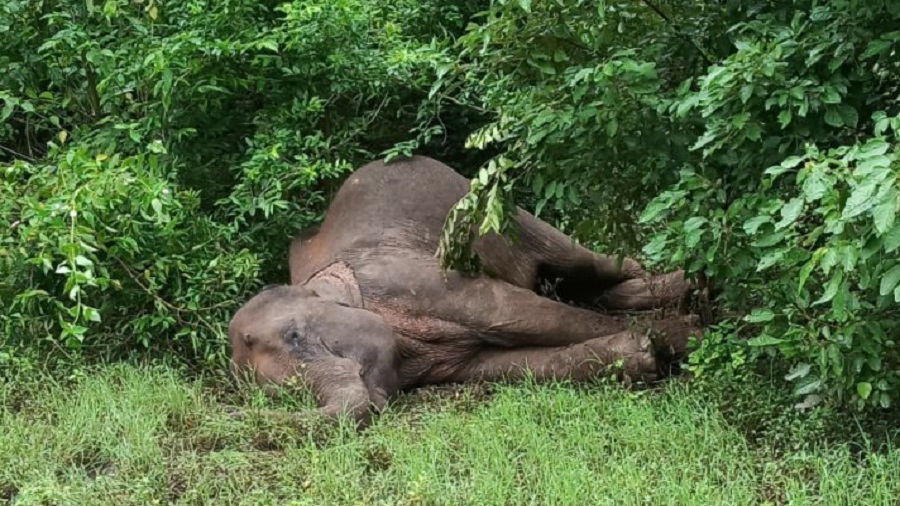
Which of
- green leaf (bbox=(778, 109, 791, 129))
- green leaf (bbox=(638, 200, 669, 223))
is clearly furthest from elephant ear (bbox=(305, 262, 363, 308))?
green leaf (bbox=(778, 109, 791, 129))

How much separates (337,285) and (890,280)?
281 cm

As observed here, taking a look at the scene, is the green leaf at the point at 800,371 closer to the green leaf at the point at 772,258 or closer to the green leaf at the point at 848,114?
the green leaf at the point at 772,258

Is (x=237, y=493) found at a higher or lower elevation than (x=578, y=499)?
lower

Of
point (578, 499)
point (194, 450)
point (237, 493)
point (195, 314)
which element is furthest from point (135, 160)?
point (578, 499)

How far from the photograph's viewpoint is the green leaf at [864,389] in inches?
131

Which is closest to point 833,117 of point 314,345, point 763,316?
point 763,316

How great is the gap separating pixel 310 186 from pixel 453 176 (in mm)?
798

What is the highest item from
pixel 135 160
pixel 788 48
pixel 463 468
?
pixel 788 48

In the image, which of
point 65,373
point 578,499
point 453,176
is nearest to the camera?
point 578,499

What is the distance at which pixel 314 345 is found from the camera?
458 cm

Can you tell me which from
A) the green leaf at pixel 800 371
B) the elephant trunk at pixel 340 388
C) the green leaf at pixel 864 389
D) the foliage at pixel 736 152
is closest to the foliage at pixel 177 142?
the elephant trunk at pixel 340 388

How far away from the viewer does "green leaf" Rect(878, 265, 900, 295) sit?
9.50 feet

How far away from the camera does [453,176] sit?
570cm

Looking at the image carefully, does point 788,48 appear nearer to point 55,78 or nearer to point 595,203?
point 595,203
